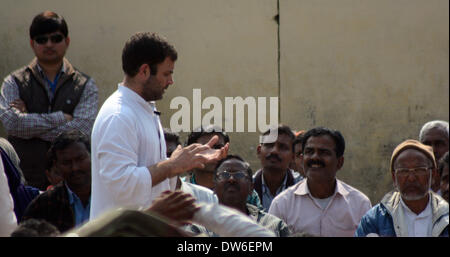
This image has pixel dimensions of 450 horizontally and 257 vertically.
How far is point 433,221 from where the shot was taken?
5.23 m

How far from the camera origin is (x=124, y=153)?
3.90 m

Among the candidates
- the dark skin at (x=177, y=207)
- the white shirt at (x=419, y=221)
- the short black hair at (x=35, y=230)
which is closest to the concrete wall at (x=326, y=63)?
the white shirt at (x=419, y=221)

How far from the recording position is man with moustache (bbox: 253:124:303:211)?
6.69 metres

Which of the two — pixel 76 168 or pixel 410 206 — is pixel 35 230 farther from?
pixel 410 206

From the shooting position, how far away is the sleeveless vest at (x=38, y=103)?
650 centimetres

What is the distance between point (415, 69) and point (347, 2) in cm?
108

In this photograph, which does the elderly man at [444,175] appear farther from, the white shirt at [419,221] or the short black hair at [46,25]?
the short black hair at [46,25]

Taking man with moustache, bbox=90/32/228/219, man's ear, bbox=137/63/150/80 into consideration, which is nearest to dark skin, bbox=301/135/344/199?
man with moustache, bbox=90/32/228/219

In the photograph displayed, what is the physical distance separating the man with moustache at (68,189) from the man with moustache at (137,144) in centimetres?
118

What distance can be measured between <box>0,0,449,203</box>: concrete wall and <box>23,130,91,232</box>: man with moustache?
315cm

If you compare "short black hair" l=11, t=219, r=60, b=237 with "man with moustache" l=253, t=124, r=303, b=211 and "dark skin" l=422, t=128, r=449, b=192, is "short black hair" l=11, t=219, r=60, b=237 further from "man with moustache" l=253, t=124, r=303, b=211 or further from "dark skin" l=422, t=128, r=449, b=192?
"dark skin" l=422, t=128, r=449, b=192
